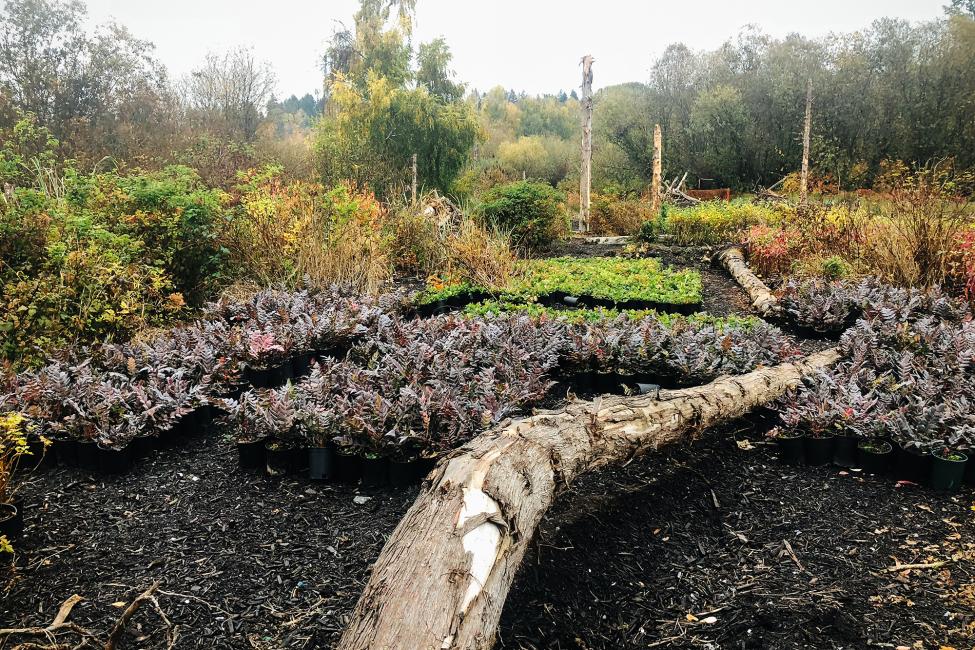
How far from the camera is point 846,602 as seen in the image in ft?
7.55

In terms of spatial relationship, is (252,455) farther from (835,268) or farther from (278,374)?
(835,268)

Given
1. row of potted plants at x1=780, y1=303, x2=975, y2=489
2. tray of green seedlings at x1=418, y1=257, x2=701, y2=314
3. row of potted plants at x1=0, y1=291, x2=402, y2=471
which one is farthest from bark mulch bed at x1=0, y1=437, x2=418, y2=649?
tray of green seedlings at x1=418, y1=257, x2=701, y2=314

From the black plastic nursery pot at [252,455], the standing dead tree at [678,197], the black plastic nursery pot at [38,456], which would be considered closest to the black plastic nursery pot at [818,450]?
the black plastic nursery pot at [252,455]

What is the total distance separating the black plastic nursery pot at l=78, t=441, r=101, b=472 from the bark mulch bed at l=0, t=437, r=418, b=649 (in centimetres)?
5

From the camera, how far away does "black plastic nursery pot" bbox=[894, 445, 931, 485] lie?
314 centimetres

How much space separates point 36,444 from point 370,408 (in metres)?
1.81

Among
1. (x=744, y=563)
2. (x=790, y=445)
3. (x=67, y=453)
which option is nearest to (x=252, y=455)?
(x=67, y=453)

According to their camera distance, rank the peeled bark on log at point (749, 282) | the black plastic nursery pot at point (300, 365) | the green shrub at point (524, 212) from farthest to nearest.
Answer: the green shrub at point (524, 212) < the peeled bark on log at point (749, 282) < the black plastic nursery pot at point (300, 365)

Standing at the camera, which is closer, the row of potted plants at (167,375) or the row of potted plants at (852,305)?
the row of potted plants at (167,375)

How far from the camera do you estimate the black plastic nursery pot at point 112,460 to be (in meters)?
3.24

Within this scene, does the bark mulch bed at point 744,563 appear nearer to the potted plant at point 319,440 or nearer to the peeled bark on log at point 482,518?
the peeled bark on log at point 482,518

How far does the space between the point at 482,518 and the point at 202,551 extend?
4.45ft

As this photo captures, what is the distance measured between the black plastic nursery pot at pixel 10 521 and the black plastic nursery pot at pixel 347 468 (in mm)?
1297

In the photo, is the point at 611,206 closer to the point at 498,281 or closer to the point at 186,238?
the point at 498,281
